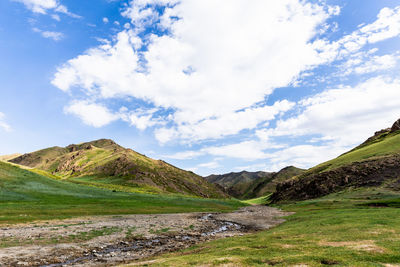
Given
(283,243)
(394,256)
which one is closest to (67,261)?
(283,243)

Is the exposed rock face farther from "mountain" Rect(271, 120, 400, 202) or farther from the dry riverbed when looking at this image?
the dry riverbed

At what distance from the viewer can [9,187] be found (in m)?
84.9

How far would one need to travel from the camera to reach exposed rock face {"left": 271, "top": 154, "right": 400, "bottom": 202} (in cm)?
11333

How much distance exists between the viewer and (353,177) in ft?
420

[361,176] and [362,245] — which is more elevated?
[361,176]

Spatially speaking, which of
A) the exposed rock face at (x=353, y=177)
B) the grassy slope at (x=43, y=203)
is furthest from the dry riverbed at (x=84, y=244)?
the exposed rock face at (x=353, y=177)

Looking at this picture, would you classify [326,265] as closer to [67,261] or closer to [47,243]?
[67,261]

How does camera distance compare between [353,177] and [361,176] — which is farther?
[353,177]

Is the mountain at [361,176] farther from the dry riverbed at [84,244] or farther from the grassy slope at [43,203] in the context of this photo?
the dry riverbed at [84,244]

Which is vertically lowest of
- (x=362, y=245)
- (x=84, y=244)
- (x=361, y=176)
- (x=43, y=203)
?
(x=84, y=244)

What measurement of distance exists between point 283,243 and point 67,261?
2321 centimetres

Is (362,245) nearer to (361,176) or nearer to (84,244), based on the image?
(84,244)

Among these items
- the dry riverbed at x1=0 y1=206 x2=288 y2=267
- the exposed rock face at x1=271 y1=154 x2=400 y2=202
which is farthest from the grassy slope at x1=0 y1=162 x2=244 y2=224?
the exposed rock face at x1=271 y1=154 x2=400 y2=202

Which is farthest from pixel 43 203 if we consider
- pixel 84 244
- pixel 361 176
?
pixel 361 176
